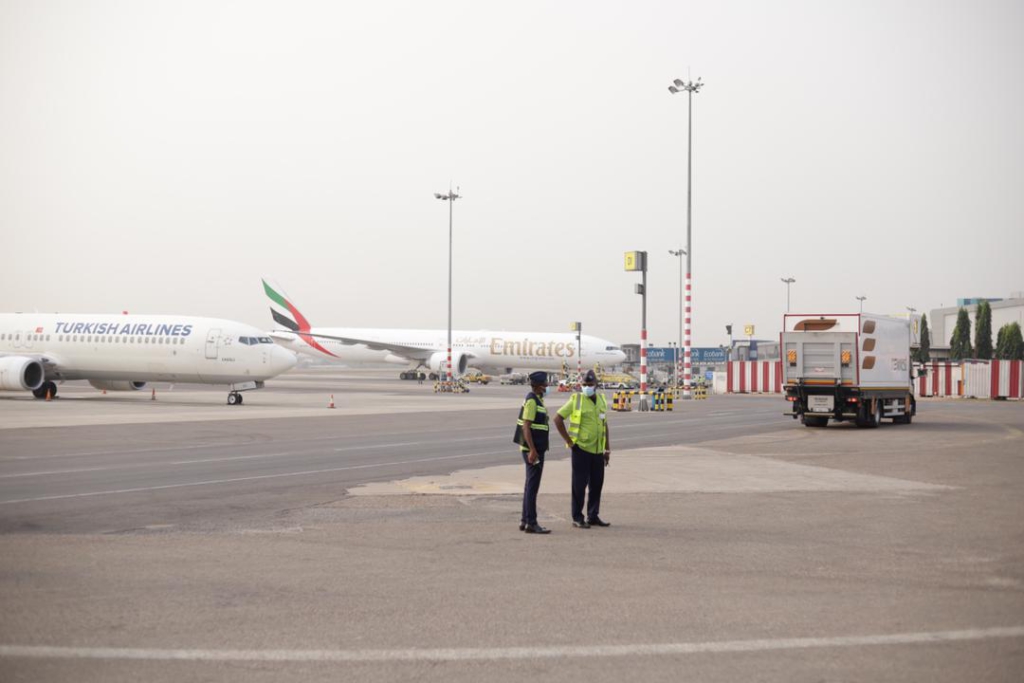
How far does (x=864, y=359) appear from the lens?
30.2 metres

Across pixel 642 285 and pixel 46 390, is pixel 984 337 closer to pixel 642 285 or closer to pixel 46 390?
pixel 642 285

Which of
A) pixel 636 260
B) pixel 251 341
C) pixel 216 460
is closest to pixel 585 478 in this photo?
pixel 216 460

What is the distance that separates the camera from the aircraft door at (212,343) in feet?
139

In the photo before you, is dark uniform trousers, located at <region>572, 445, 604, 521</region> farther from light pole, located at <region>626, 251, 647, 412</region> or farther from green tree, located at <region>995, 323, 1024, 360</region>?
green tree, located at <region>995, 323, 1024, 360</region>

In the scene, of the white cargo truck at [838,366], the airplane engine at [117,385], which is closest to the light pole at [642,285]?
the white cargo truck at [838,366]

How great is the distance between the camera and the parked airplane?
75625 millimetres

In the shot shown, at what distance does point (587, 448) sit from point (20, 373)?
3753 centimetres

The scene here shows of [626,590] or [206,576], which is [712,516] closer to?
[626,590]

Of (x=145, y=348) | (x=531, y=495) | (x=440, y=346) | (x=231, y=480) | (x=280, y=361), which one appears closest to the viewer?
(x=531, y=495)

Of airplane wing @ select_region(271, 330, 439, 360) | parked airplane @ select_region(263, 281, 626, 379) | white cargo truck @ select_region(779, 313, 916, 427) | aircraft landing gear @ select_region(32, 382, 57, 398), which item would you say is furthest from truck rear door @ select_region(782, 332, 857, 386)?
airplane wing @ select_region(271, 330, 439, 360)

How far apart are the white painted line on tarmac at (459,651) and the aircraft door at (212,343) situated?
3684 centimetres

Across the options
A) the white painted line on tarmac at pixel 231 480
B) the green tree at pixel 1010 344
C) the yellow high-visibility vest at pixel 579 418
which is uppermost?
the green tree at pixel 1010 344

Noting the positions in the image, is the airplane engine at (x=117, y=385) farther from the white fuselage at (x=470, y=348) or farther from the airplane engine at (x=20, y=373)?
the white fuselage at (x=470, y=348)

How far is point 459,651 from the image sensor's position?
21.9 ft
